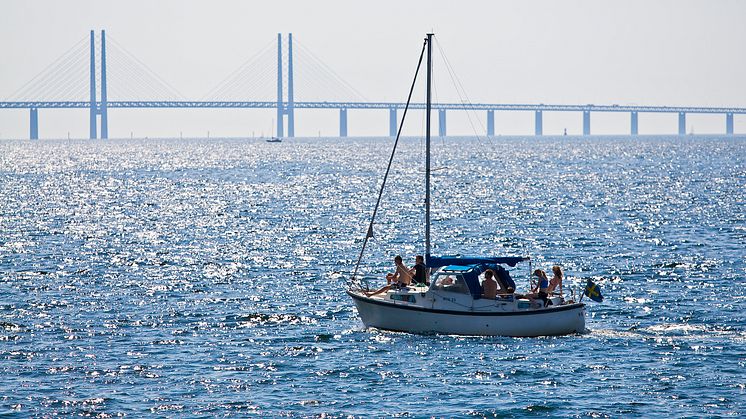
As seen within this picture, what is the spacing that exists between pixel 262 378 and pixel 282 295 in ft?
44.9

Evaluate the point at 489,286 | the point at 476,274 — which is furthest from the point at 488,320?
the point at 476,274

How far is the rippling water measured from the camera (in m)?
29.4

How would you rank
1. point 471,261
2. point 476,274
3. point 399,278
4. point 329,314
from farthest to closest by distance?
point 329,314
point 399,278
point 471,261
point 476,274

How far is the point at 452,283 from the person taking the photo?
117ft

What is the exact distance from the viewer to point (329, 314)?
40.7 m

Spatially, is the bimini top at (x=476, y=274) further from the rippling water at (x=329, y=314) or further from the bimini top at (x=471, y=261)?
the rippling water at (x=329, y=314)

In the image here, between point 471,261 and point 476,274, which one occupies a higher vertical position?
point 471,261

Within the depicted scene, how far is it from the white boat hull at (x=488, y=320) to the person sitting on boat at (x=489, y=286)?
49 centimetres

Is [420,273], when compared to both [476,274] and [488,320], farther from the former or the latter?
[488,320]

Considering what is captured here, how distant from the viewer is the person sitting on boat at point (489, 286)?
116ft

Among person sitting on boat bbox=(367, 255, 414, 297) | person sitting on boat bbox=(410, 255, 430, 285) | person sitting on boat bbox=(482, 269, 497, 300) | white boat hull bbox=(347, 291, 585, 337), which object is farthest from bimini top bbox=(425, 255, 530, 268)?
white boat hull bbox=(347, 291, 585, 337)

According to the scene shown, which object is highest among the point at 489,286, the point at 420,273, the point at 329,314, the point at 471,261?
the point at 471,261

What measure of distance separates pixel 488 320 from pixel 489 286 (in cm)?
95

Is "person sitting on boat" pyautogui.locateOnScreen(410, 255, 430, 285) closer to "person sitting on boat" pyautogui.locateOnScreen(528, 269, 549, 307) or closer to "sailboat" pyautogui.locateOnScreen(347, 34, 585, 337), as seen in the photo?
"sailboat" pyautogui.locateOnScreen(347, 34, 585, 337)
